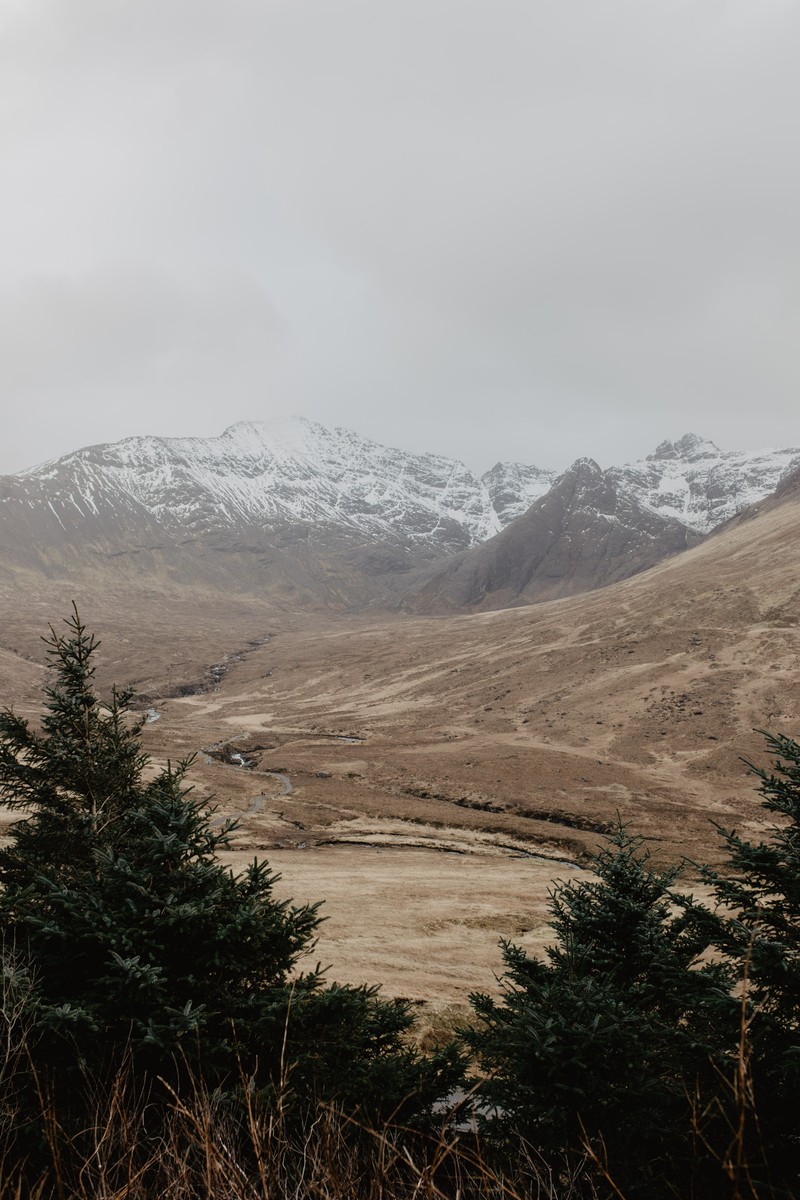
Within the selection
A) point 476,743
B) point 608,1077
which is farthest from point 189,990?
point 476,743

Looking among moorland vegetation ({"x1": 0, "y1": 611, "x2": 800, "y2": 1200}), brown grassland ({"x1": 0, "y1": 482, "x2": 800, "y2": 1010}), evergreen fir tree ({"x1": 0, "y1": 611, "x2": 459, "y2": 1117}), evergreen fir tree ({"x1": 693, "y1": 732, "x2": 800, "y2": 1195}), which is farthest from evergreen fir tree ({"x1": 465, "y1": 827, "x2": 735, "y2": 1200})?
brown grassland ({"x1": 0, "y1": 482, "x2": 800, "y2": 1010})

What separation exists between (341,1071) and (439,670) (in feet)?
381

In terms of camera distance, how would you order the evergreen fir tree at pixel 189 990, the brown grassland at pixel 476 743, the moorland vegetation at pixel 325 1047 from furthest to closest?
the brown grassland at pixel 476 743, the evergreen fir tree at pixel 189 990, the moorland vegetation at pixel 325 1047

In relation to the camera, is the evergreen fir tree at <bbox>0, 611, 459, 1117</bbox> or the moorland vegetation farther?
the evergreen fir tree at <bbox>0, 611, 459, 1117</bbox>

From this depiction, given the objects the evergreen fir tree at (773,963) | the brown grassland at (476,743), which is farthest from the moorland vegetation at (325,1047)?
the brown grassland at (476,743)

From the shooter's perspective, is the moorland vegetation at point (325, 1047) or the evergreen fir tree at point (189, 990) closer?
the moorland vegetation at point (325, 1047)

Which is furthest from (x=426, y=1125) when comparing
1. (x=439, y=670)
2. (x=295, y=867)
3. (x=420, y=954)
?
(x=439, y=670)

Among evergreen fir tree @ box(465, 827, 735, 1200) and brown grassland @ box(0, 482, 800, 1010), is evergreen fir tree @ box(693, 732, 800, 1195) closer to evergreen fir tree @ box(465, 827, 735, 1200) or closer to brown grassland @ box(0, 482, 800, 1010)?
evergreen fir tree @ box(465, 827, 735, 1200)

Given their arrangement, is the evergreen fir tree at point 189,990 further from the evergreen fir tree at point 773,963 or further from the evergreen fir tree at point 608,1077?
the evergreen fir tree at point 773,963

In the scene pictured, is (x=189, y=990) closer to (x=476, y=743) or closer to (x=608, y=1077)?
(x=608, y=1077)

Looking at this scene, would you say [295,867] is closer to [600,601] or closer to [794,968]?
[794,968]

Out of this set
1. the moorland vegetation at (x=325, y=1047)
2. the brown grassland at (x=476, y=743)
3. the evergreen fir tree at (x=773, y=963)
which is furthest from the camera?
the brown grassland at (x=476, y=743)

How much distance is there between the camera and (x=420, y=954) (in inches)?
919

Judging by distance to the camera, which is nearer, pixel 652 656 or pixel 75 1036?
pixel 75 1036
